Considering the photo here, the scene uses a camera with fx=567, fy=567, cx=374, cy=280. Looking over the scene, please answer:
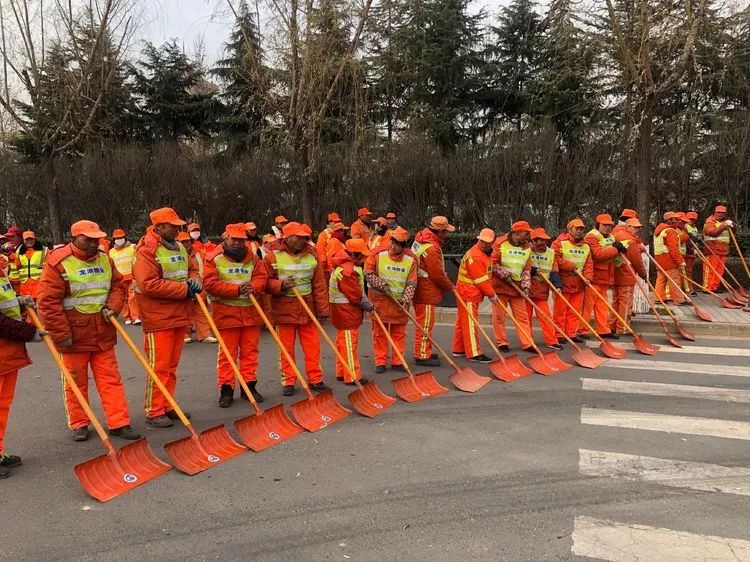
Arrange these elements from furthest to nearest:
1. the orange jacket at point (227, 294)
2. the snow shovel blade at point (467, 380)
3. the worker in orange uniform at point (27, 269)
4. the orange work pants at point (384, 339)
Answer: the worker in orange uniform at point (27, 269) → the orange work pants at point (384, 339) → the snow shovel blade at point (467, 380) → the orange jacket at point (227, 294)

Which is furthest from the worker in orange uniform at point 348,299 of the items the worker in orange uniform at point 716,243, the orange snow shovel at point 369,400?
the worker in orange uniform at point 716,243

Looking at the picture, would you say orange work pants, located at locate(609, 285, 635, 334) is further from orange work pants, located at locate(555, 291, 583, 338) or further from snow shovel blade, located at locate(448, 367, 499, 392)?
snow shovel blade, located at locate(448, 367, 499, 392)

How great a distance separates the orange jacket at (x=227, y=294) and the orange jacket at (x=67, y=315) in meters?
0.93

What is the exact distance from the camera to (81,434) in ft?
16.6

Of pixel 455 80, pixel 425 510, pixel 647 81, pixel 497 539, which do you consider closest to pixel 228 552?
pixel 425 510

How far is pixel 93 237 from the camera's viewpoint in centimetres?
476

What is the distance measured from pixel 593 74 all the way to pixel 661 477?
10.7 m

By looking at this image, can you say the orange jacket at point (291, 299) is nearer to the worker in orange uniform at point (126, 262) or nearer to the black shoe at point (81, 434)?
the black shoe at point (81, 434)

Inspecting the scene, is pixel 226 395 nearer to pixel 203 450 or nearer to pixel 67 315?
pixel 203 450

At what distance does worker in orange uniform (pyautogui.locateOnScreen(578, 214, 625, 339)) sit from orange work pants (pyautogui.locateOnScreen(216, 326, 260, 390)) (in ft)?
17.3

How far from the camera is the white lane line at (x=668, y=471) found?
4039 mm

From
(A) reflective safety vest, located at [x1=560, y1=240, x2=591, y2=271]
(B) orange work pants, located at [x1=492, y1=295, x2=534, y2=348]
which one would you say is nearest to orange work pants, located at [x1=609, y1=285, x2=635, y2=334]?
(A) reflective safety vest, located at [x1=560, y1=240, x2=591, y2=271]

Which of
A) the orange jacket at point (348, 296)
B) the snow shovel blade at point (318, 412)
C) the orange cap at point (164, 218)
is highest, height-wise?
the orange cap at point (164, 218)

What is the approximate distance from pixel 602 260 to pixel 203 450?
6.79 meters
